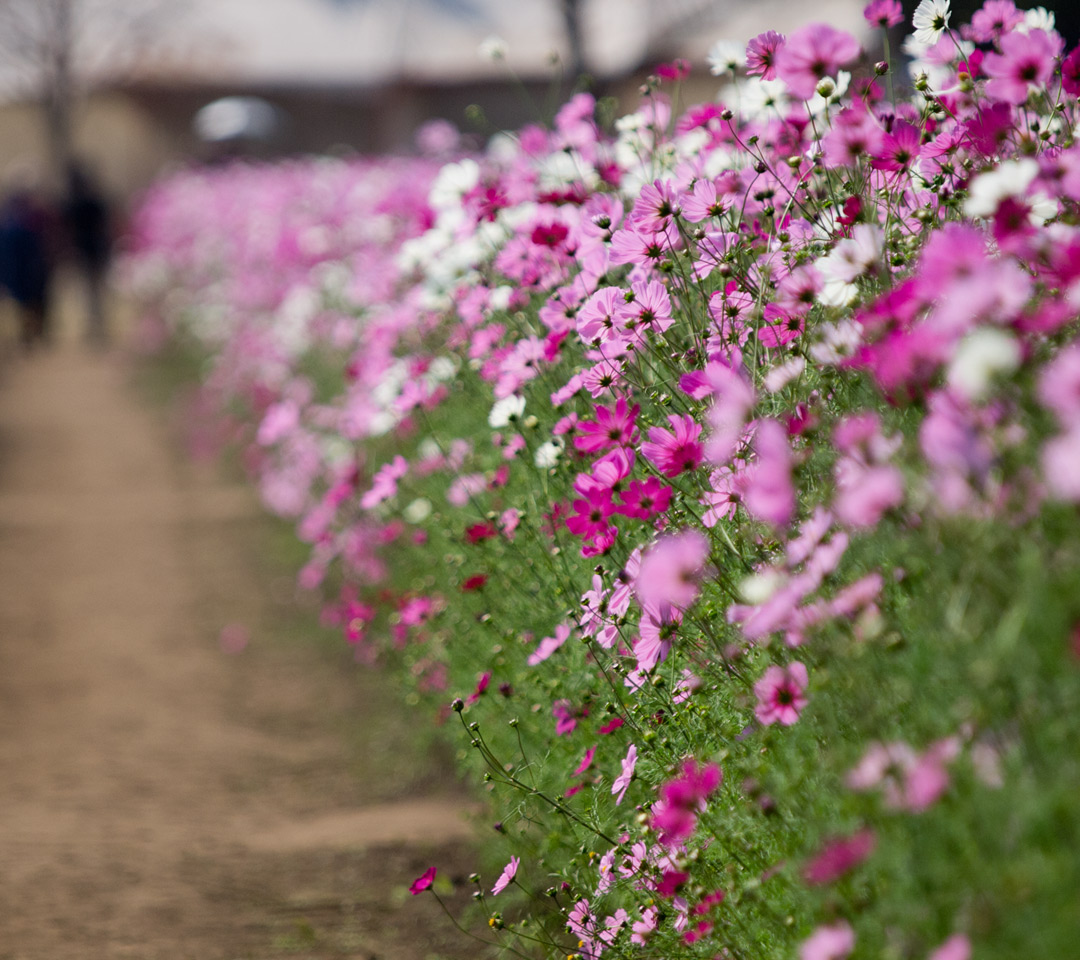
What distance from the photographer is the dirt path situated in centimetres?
324

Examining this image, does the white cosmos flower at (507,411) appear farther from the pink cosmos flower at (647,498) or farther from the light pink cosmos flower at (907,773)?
the light pink cosmos flower at (907,773)

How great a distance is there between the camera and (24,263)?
53.0 ft

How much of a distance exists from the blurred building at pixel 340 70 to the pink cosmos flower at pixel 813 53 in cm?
2456

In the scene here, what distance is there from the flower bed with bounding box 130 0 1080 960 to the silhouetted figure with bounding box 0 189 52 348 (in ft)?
43.2

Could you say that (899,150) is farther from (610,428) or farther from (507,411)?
(507,411)

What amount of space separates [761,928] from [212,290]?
10.4m

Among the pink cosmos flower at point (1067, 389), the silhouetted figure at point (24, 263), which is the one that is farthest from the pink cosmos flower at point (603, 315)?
the silhouetted figure at point (24, 263)

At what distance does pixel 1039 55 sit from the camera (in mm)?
1947

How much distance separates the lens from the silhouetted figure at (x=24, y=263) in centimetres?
1617

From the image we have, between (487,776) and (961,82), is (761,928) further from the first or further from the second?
(961,82)

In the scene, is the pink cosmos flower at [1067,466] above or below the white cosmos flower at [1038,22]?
below

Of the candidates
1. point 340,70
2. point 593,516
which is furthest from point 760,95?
point 340,70

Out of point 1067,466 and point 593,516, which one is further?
point 593,516

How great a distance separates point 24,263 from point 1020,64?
16.0 m
